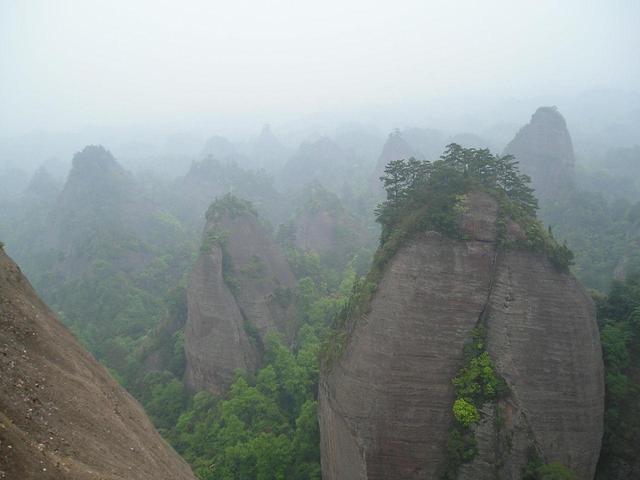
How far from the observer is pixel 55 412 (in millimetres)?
10156

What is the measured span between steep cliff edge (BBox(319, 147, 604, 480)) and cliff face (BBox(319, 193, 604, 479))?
45mm

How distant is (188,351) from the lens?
30469 mm

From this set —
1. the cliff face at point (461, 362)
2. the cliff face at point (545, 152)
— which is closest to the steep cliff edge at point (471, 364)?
the cliff face at point (461, 362)

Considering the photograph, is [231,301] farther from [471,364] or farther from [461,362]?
[471,364]

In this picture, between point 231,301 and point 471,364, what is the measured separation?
19.3m


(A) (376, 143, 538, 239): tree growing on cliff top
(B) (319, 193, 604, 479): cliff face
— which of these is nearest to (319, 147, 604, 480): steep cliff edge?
(B) (319, 193, 604, 479): cliff face

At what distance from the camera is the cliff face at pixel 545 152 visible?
64.8m

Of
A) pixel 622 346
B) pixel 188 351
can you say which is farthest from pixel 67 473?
pixel 188 351

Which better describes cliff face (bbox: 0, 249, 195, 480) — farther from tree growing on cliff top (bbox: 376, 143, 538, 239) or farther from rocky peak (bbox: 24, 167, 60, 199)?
rocky peak (bbox: 24, 167, 60, 199)

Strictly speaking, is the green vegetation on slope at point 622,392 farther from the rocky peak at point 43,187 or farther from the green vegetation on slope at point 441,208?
the rocky peak at point 43,187

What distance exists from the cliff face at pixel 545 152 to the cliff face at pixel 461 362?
53343 millimetres

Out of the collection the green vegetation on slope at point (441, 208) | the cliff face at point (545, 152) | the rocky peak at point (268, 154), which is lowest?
the green vegetation on slope at point (441, 208)

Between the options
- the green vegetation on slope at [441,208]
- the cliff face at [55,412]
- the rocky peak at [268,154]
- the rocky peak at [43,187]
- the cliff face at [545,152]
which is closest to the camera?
the cliff face at [55,412]

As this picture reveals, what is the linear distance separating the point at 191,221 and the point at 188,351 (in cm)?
5429
